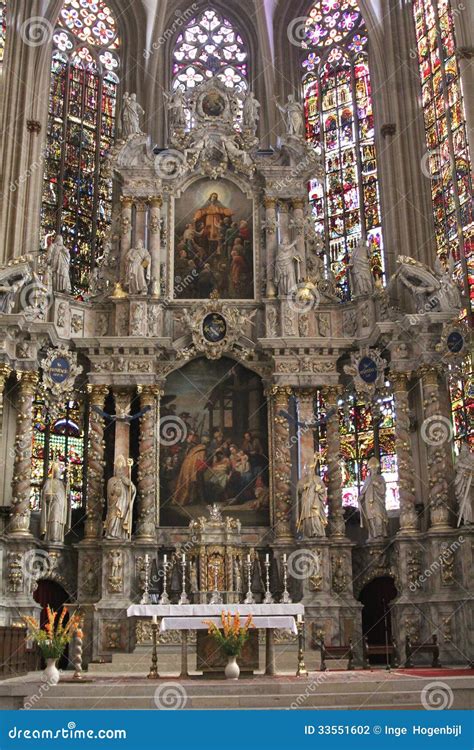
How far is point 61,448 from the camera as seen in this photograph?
23.6m

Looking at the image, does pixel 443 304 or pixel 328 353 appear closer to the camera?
pixel 443 304

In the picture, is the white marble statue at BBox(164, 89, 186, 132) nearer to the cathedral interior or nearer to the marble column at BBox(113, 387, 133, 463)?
the cathedral interior

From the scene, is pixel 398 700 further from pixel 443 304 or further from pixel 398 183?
pixel 398 183

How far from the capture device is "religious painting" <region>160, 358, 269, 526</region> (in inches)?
842

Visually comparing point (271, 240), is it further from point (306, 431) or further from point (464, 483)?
point (464, 483)

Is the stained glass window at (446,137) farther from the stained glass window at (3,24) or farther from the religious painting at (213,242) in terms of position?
the stained glass window at (3,24)

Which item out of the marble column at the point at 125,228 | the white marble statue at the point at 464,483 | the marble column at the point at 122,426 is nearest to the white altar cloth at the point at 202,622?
the white marble statue at the point at 464,483

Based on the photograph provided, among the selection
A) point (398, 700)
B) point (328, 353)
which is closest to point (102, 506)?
point (328, 353)

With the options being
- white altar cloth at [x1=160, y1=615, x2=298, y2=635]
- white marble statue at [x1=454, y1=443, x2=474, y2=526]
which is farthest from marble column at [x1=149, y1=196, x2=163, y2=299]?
white altar cloth at [x1=160, y1=615, x2=298, y2=635]

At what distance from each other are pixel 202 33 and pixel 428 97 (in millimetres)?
8937

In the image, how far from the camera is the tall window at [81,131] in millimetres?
26248

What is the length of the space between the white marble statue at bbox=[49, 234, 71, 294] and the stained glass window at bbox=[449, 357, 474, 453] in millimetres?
9073

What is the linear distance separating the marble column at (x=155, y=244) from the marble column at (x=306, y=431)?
165 inches

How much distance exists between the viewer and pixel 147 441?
70.6 ft
